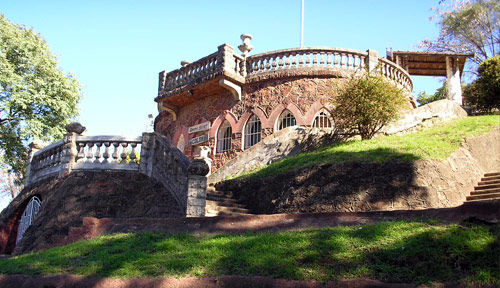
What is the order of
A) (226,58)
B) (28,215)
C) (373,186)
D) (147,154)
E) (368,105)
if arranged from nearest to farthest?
(373,186), (147,154), (368,105), (28,215), (226,58)

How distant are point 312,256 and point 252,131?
11.8 m

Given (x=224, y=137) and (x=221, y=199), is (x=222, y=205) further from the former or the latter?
(x=224, y=137)

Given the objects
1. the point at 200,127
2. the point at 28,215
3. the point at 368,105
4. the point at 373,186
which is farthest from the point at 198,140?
the point at 373,186

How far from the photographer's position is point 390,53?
2262cm

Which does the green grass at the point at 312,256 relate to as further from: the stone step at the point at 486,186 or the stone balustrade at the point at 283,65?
the stone balustrade at the point at 283,65

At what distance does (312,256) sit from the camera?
573cm

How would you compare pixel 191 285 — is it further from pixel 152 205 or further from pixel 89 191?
pixel 89 191

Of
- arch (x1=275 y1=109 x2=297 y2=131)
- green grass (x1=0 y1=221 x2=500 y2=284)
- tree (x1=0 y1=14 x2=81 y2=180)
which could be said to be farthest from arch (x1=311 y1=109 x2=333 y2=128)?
tree (x1=0 y1=14 x2=81 y2=180)

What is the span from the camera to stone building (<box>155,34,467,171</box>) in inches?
651

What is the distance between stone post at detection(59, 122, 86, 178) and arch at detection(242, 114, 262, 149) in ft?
21.1

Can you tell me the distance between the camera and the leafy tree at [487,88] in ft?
55.7

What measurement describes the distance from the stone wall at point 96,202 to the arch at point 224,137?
654 cm

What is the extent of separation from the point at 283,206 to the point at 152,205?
10.2 ft

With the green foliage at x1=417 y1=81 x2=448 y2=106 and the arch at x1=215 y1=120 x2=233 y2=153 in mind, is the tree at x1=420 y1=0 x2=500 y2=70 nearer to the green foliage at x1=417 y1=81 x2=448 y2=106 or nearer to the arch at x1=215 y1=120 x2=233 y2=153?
the green foliage at x1=417 y1=81 x2=448 y2=106
